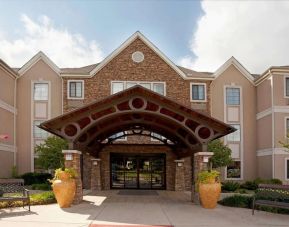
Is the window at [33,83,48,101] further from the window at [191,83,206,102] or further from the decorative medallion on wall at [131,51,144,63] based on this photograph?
the window at [191,83,206,102]

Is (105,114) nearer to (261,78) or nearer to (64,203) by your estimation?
(64,203)

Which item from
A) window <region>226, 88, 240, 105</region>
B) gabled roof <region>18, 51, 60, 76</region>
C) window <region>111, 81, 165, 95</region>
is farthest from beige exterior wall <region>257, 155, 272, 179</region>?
gabled roof <region>18, 51, 60, 76</region>

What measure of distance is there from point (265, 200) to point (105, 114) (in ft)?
23.2

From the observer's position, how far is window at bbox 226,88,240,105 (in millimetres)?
28812

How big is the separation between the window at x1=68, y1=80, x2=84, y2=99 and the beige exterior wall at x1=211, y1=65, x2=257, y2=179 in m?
10.3

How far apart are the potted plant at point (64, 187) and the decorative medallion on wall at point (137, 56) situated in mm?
14960

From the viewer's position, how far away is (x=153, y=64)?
27484 millimetres

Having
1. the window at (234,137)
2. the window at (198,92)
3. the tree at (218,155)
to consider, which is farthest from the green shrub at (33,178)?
the window at (234,137)

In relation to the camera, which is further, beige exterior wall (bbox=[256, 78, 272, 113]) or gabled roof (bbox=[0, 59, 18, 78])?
beige exterior wall (bbox=[256, 78, 272, 113])

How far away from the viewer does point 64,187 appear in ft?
44.2

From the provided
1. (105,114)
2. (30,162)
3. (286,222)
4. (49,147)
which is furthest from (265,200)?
(30,162)

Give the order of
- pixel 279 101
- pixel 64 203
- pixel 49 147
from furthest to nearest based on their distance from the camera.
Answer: pixel 279 101 < pixel 49 147 < pixel 64 203

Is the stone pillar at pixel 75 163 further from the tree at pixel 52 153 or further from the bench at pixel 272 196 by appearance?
the tree at pixel 52 153

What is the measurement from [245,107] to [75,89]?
13526 mm
